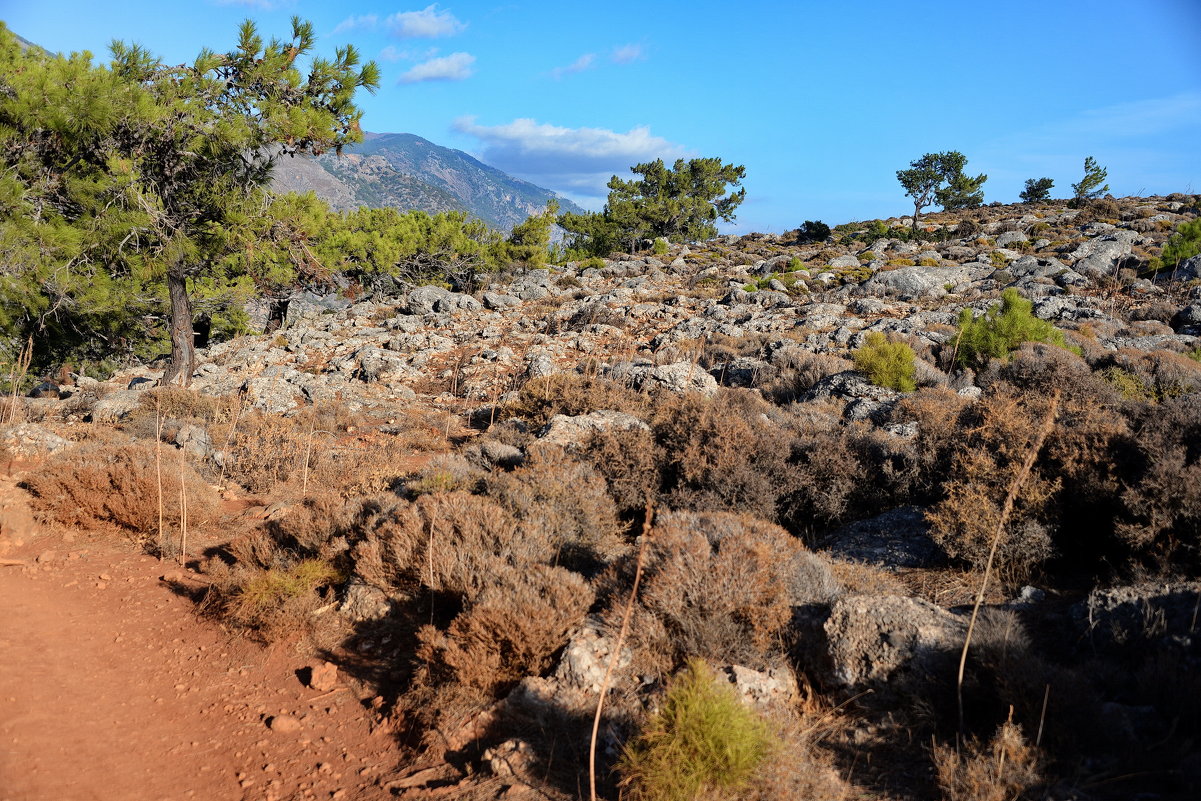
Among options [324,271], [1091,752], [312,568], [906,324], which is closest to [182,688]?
[312,568]

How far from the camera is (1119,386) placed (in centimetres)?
888

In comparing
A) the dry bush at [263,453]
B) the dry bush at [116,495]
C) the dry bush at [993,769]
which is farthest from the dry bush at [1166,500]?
the dry bush at [263,453]

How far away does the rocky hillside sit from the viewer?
9.92ft

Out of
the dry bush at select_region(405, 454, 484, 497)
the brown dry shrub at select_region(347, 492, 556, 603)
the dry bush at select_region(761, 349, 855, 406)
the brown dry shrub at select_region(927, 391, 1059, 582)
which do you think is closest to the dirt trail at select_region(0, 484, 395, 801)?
the brown dry shrub at select_region(347, 492, 556, 603)

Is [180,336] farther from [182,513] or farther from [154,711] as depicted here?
[154,711]

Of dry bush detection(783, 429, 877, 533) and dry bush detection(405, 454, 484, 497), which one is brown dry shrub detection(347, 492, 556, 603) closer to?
dry bush detection(405, 454, 484, 497)

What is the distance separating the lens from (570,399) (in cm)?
976

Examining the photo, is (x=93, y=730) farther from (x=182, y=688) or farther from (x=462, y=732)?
(x=462, y=732)

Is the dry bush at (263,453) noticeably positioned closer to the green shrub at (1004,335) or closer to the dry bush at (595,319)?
the dry bush at (595,319)

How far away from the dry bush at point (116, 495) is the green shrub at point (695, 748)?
5.68 metres

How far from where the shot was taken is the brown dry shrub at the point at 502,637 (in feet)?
12.3

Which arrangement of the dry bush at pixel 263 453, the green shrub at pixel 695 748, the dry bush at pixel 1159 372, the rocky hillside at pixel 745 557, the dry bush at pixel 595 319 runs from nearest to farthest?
the green shrub at pixel 695 748 → the rocky hillside at pixel 745 557 → the dry bush at pixel 263 453 → the dry bush at pixel 1159 372 → the dry bush at pixel 595 319

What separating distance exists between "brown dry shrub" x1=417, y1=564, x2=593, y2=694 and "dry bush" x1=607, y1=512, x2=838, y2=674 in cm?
36

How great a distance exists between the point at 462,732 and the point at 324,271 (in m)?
10.8
